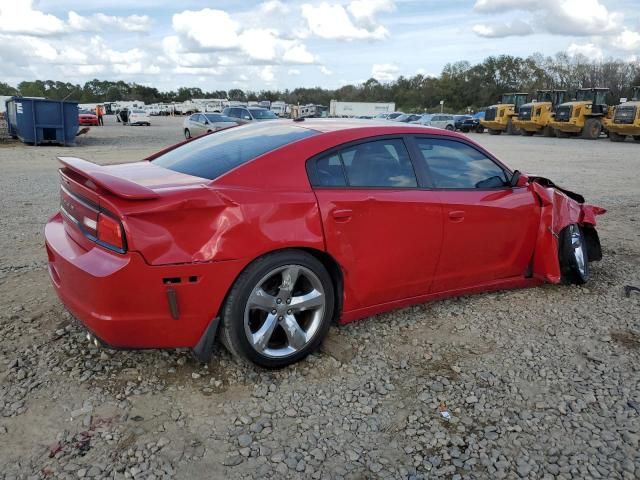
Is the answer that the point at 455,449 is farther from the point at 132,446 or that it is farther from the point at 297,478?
the point at 132,446

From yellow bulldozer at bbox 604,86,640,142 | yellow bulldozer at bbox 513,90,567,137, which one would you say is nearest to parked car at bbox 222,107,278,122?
yellow bulldozer at bbox 513,90,567,137

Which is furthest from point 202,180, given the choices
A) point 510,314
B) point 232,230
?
point 510,314

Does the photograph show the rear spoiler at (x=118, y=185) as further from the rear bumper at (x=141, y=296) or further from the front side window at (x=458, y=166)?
the front side window at (x=458, y=166)

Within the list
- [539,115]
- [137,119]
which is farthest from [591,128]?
[137,119]

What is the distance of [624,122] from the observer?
27.7m

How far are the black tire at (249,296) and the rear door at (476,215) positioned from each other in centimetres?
103

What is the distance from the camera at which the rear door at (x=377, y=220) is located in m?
3.29

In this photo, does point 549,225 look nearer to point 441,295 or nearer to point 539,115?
point 441,295

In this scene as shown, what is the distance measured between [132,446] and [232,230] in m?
1.15

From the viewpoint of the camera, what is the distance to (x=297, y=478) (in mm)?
2383

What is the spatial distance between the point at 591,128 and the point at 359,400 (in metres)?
32.3

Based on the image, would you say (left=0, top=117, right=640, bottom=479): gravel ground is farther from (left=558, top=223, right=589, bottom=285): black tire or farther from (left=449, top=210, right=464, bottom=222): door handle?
(left=449, top=210, right=464, bottom=222): door handle

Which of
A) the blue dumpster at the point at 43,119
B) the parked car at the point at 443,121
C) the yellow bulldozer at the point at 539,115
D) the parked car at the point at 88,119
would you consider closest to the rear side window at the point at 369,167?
the blue dumpster at the point at 43,119

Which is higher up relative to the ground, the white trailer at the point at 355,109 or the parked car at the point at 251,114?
the white trailer at the point at 355,109
